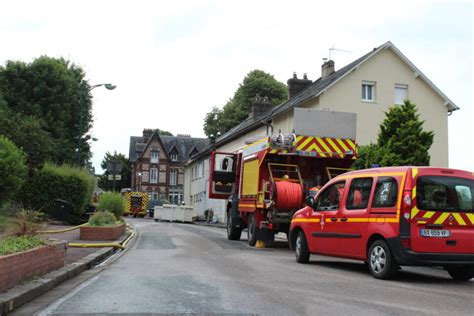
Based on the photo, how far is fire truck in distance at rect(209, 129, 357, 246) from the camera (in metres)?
14.2

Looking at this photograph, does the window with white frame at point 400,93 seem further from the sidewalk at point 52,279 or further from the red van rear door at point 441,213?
the red van rear door at point 441,213

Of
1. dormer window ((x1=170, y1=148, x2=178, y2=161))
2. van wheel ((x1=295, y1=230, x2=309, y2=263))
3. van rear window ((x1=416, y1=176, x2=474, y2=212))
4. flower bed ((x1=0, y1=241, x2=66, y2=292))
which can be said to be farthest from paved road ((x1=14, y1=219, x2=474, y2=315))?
dormer window ((x1=170, y1=148, x2=178, y2=161))

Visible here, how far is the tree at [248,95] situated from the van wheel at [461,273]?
47177 mm

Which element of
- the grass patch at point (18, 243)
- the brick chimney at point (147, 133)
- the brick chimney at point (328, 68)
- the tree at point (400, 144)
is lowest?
the grass patch at point (18, 243)

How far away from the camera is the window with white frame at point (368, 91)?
99.8 ft

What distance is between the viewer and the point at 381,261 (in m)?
9.05

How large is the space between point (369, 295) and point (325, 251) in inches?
131

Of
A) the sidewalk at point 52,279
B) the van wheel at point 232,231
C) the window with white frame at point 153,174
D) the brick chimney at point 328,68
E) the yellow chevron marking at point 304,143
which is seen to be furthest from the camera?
the window with white frame at point 153,174

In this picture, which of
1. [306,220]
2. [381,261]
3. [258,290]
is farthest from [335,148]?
[258,290]

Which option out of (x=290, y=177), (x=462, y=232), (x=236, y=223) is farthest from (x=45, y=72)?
(x=462, y=232)

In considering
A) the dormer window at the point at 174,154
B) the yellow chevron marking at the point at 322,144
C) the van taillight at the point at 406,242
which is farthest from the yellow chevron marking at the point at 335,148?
the dormer window at the point at 174,154

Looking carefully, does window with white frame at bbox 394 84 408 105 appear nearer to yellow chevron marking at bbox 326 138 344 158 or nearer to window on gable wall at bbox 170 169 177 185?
yellow chevron marking at bbox 326 138 344 158

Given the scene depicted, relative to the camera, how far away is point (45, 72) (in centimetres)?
3912

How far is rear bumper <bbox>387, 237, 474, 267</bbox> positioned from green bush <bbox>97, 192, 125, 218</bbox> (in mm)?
14310
